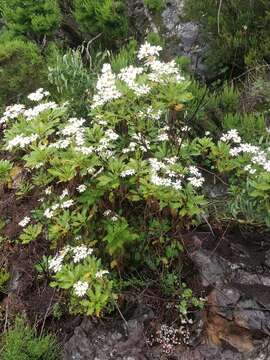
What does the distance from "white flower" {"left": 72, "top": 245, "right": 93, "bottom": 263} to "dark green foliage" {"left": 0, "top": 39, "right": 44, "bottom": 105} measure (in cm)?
261

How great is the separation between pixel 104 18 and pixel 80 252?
11.5ft

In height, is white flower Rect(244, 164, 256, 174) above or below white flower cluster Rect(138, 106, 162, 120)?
below

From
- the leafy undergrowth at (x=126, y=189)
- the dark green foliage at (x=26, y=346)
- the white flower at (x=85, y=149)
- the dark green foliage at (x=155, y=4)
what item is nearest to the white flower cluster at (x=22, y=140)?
the leafy undergrowth at (x=126, y=189)

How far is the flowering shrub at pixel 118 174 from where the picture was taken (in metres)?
2.93

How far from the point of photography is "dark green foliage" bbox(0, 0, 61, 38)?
563 cm

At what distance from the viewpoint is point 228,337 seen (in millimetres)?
3070

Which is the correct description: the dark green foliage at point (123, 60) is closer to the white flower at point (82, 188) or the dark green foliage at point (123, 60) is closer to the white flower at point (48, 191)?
the white flower at point (48, 191)

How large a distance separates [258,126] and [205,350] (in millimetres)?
1854

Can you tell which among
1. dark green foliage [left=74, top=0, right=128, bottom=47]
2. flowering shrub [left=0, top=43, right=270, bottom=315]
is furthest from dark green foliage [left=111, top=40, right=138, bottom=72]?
flowering shrub [left=0, top=43, right=270, bottom=315]

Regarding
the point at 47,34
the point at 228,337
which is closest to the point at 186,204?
the point at 228,337

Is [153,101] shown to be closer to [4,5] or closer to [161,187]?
[161,187]

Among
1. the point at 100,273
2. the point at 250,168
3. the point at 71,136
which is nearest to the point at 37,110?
the point at 71,136

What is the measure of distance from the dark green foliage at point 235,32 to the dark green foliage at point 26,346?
3.27 metres

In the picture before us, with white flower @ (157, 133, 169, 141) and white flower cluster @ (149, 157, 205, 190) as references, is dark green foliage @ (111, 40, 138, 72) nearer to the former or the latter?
white flower @ (157, 133, 169, 141)
